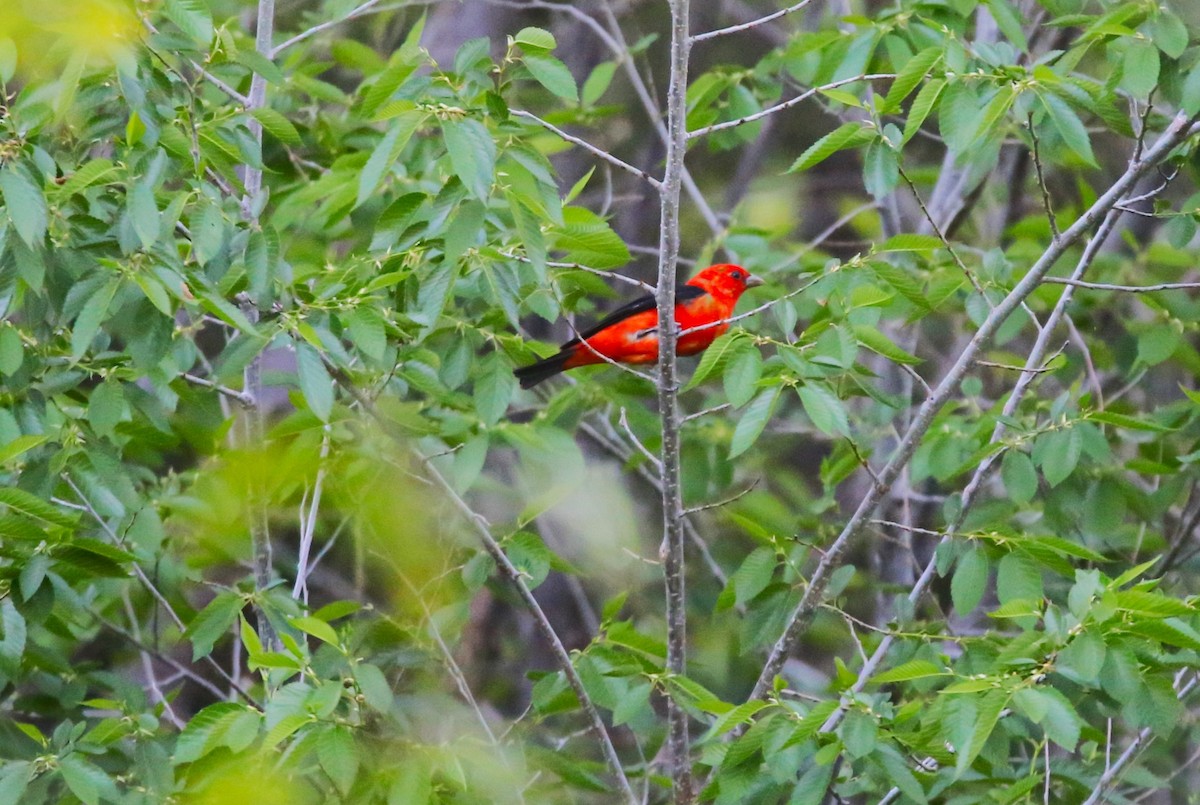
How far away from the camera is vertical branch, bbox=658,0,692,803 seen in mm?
3287

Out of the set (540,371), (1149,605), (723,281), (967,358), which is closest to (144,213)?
(967,358)

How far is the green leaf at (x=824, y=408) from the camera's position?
125 inches

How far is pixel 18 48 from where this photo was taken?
2.82 metres

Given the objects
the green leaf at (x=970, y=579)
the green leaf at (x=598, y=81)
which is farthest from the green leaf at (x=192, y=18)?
the green leaf at (x=598, y=81)

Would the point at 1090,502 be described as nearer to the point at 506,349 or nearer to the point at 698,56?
the point at 506,349

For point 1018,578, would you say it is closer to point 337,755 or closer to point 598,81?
point 337,755

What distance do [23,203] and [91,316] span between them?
26 cm

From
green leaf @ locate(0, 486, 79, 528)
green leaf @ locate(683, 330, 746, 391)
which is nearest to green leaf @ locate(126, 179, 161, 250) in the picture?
green leaf @ locate(0, 486, 79, 528)

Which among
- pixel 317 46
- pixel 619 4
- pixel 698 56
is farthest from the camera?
pixel 698 56

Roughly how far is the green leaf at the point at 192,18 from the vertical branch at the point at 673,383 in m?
1.01

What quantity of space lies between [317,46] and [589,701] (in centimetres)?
384

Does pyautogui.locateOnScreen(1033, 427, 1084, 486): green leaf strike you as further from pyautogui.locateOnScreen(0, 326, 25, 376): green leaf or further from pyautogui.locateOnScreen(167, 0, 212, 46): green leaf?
pyautogui.locateOnScreen(0, 326, 25, 376): green leaf

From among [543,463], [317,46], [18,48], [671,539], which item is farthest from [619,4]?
[18,48]

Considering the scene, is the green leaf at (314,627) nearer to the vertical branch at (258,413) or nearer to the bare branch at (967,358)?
the vertical branch at (258,413)
